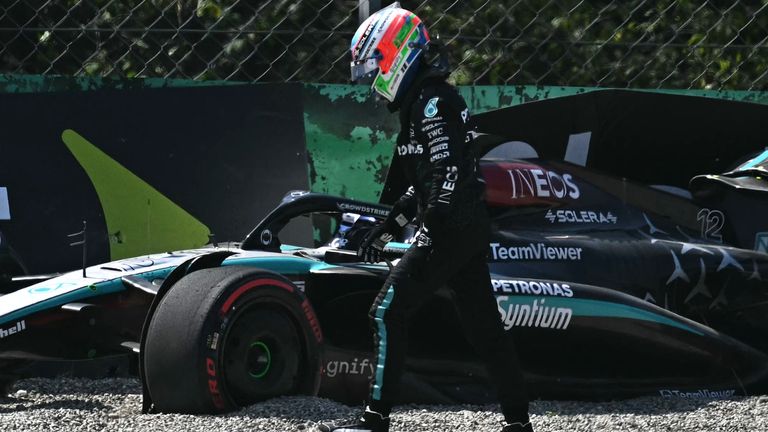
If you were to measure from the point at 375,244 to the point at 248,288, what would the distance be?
66cm

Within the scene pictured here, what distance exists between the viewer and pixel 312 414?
15.9ft

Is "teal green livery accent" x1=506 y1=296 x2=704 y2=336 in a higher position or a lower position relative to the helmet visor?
lower

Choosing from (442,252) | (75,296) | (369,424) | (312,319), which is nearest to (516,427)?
(369,424)

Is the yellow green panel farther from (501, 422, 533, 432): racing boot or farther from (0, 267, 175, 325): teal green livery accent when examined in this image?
(501, 422, 533, 432): racing boot

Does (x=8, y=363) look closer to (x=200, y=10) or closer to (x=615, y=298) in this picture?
(x=615, y=298)

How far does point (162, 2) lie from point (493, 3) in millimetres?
2414

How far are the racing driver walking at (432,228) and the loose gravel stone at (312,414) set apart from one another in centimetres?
34

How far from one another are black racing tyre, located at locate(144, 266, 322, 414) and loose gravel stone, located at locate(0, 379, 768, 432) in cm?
9

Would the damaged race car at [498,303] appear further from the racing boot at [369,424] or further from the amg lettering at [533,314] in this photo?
the racing boot at [369,424]

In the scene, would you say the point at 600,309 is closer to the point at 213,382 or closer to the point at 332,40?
the point at 213,382

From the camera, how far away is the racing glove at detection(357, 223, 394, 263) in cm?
520

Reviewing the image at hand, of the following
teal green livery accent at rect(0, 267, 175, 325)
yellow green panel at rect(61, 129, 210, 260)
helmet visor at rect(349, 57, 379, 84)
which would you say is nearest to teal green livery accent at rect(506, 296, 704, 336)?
helmet visor at rect(349, 57, 379, 84)

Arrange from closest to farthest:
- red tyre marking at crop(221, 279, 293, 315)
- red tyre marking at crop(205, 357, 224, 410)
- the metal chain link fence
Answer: red tyre marking at crop(205, 357, 224, 410) < red tyre marking at crop(221, 279, 293, 315) < the metal chain link fence

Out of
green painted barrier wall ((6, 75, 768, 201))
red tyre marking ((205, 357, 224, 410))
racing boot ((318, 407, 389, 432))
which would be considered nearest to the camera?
racing boot ((318, 407, 389, 432))
